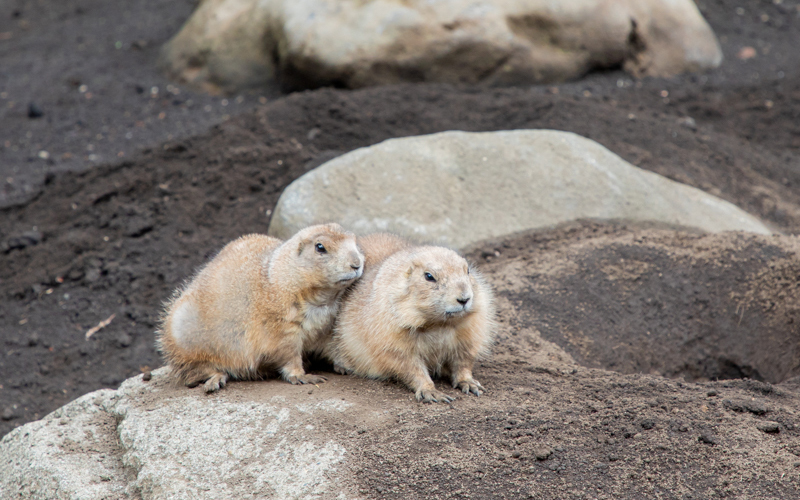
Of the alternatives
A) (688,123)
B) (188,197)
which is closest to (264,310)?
(188,197)

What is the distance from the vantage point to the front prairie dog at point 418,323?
478cm

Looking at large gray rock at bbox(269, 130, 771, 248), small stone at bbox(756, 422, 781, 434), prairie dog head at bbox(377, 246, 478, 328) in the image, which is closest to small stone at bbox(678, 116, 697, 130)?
large gray rock at bbox(269, 130, 771, 248)

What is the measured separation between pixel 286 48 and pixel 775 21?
35.4 ft

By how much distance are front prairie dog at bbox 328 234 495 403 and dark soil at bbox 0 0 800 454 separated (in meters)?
1.31

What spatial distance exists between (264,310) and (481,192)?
3.61 m

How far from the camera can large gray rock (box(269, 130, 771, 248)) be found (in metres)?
7.61

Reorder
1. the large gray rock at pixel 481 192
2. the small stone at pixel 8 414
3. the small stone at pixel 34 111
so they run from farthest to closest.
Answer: the small stone at pixel 34 111
the large gray rock at pixel 481 192
the small stone at pixel 8 414

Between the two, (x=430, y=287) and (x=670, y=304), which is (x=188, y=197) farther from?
(x=670, y=304)

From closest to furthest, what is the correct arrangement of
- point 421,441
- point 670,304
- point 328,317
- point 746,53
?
point 421,441
point 328,317
point 670,304
point 746,53

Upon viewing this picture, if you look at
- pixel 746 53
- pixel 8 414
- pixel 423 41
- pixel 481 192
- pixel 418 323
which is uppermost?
pixel 423 41

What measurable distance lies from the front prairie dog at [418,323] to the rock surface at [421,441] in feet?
0.55

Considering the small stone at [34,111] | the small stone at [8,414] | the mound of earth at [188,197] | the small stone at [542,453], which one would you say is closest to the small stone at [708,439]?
the small stone at [542,453]

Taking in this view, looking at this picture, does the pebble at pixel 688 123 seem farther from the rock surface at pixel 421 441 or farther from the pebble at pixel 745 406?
the pebble at pixel 745 406

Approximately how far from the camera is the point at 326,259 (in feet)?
16.2
